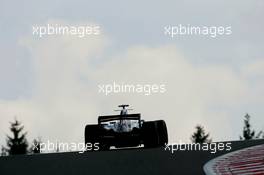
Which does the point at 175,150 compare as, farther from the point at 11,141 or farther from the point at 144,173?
the point at 11,141

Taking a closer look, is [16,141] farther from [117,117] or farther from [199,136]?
[117,117]

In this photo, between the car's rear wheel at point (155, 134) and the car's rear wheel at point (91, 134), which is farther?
the car's rear wheel at point (91, 134)

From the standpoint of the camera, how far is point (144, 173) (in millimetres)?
14859

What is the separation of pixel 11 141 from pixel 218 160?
2693 inches

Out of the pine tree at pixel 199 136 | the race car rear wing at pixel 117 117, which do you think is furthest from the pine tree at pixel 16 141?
the race car rear wing at pixel 117 117

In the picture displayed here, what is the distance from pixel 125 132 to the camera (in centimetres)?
2123

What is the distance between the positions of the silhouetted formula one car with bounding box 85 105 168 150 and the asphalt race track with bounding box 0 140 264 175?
365 cm

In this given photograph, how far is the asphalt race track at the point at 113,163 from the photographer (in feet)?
49.8

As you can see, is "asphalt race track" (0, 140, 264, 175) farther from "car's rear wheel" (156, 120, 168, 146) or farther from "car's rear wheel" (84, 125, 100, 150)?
"car's rear wheel" (84, 125, 100, 150)

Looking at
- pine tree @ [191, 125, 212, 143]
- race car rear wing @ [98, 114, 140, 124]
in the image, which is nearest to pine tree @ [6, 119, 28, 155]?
pine tree @ [191, 125, 212, 143]

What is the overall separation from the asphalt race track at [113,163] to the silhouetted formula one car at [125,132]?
12.0ft

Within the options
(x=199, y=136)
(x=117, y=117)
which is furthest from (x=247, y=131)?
(x=117, y=117)

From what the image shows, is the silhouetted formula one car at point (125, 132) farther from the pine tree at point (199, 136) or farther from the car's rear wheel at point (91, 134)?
the pine tree at point (199, 136)

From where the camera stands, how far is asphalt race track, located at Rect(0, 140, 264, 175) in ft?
49.8
